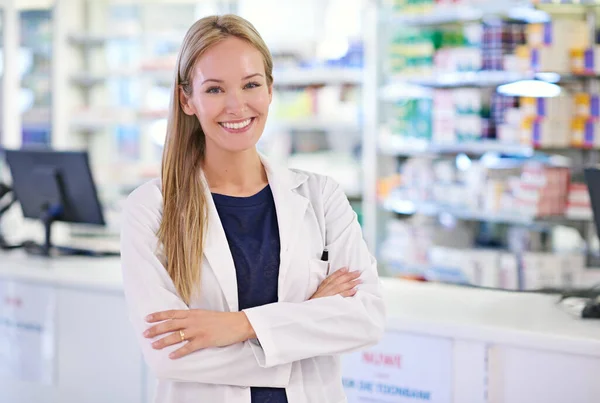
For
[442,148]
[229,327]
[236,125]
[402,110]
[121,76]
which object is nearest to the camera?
[229,327]

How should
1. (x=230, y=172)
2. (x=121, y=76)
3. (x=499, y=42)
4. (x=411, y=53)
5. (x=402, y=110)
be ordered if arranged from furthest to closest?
1. (x=121, y=76)
2. (x=402, y=110)
3. (x=411, y=53)
4. (x=499, y=42)
5. (x=230, y=172)

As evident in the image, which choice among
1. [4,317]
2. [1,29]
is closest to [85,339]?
[4,317]

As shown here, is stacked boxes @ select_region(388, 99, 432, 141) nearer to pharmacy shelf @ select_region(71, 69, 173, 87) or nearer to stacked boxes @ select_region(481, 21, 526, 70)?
stacked boxes @ select_region(481, 21, 526, 70)

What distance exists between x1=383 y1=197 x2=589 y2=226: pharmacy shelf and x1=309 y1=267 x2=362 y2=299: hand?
303cm

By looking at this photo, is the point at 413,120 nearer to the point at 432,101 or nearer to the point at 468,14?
the point at 432,101

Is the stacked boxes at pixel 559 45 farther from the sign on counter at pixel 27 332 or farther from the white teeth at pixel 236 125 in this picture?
the white teeth at pixel 236 125

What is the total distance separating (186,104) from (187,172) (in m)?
0.16

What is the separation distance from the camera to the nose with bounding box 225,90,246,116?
6.31ft

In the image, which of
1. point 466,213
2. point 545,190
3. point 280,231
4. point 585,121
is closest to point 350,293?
point 280,231

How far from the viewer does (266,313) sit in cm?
187

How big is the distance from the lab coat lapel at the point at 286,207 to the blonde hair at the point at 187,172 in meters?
0.18

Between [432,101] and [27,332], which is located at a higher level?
[432,101]

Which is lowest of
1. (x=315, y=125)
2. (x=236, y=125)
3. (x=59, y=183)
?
(x=59, y=183)

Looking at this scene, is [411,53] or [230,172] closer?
[230,172]
